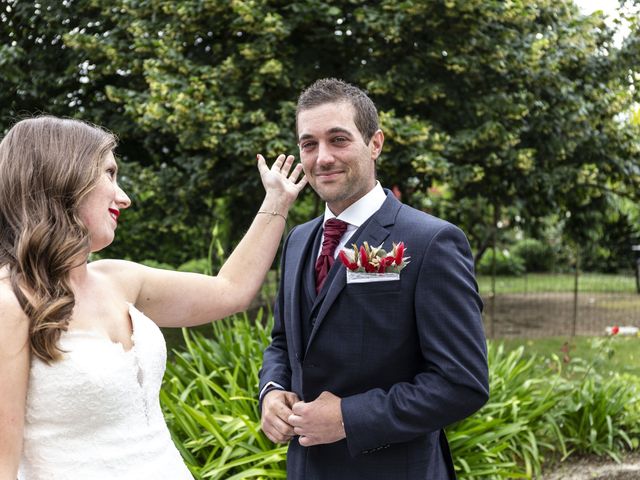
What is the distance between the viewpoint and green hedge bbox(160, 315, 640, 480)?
13.3 feet

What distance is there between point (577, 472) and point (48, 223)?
4.18m

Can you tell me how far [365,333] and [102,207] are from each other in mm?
903

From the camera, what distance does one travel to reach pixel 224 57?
805 cm

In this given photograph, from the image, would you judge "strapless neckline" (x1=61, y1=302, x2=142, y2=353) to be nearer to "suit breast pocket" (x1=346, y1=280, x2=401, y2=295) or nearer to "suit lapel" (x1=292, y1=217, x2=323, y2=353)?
"suit lapel" (x1=292, y1=217, x2=323, y2=353)

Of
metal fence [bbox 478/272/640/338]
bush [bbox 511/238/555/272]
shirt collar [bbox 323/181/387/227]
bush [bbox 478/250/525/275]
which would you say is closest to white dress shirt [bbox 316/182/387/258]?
shirt collar [bbox 323/181/387/227]

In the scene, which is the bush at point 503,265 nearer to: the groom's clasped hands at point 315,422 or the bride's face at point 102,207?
the groom's clasped hands at point 315,422

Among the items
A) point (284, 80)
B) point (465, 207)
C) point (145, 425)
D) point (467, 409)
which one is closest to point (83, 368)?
point (145, 425)

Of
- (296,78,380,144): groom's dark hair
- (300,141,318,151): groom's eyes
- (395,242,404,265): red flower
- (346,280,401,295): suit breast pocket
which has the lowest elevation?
(346,280,401,295): suit breast pocket

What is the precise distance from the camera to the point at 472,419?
14.7 ft

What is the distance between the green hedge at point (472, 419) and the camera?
13.3 ft

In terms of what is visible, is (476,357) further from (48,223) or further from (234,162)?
(234,162)

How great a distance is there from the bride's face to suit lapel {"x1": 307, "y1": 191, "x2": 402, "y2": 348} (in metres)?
0.74

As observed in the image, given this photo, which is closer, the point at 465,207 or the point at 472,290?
the point at 472,290

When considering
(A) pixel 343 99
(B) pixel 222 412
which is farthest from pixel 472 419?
(A) pixel 343 99
